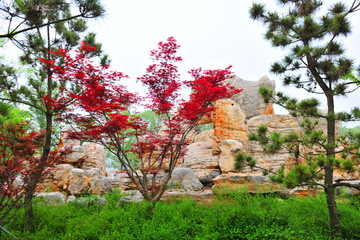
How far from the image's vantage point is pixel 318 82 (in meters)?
3.77

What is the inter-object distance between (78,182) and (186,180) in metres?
Result: 4.55

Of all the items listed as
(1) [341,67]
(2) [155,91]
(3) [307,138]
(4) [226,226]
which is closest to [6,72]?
(2) [155,91]

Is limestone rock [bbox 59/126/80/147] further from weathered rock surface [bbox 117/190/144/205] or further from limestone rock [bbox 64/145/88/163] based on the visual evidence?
weathered rock surface [bbox 117/190/144/205]

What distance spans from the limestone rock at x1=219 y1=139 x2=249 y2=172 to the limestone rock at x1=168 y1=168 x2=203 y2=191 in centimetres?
135

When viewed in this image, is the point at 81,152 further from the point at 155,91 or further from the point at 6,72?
the point at 155,91

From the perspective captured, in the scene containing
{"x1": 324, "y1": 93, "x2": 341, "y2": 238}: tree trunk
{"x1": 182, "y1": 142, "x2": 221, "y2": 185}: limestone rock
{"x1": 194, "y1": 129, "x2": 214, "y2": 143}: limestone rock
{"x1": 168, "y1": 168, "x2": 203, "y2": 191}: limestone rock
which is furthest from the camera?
{"x1": 194, "y1": 129, "x2": 214, "y2": 143}: limestone rock

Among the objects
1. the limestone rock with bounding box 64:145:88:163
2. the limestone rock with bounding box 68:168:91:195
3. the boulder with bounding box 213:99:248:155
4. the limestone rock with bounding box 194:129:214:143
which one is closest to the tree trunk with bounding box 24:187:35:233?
the limestone rock with bounding box 68:168:91:195

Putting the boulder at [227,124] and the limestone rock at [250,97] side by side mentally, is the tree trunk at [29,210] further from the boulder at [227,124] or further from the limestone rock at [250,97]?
the limestone rock at [250,97]

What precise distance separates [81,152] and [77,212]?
696cm

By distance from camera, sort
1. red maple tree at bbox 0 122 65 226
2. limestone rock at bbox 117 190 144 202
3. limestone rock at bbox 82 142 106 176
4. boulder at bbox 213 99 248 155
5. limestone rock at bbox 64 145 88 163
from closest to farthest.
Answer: red maple tree at bbox 0 122 65 226
limestone rock at bbox 117 190 144 202
boulder at bbox 213 99 248 155
limestone rock at bbox 64 145 88 163
limestone rock at bbox 82 142 106 176

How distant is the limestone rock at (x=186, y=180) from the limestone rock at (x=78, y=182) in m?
3.73

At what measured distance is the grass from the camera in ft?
9.82

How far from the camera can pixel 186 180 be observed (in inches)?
339

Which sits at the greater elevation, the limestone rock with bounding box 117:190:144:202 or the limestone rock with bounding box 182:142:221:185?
the limestone rock with bounding box 182:142:221:185
